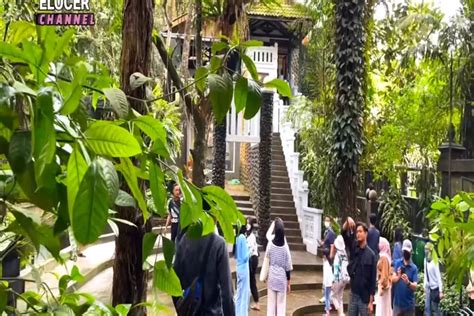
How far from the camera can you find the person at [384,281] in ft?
22.8

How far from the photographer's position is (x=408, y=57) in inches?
455

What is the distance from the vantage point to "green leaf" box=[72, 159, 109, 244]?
0.64 metres

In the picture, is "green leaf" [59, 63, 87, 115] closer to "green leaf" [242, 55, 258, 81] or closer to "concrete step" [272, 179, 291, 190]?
"green leaf" [242, 55, 258, 81]

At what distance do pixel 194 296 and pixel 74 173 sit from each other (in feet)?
11.7

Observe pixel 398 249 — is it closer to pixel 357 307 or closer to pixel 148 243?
pixel 357 307

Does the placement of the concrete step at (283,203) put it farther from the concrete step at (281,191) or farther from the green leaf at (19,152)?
the green leaf at (19,152)

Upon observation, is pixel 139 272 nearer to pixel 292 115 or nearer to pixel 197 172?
pixel 197 172

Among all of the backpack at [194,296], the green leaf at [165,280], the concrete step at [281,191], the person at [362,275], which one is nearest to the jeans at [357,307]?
the person at [362,275]

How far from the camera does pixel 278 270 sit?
23.9 ft

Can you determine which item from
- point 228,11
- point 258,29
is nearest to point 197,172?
point 228,11

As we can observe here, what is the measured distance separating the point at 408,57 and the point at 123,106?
11454 mm

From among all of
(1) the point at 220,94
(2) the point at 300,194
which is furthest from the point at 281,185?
(1) the point at 220,94

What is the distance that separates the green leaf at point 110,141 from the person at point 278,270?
659 cm

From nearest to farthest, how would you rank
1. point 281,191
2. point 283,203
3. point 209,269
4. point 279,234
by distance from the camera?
1. point 209,269
2. point 279,234
3. point 283,203
4. point 281,191
